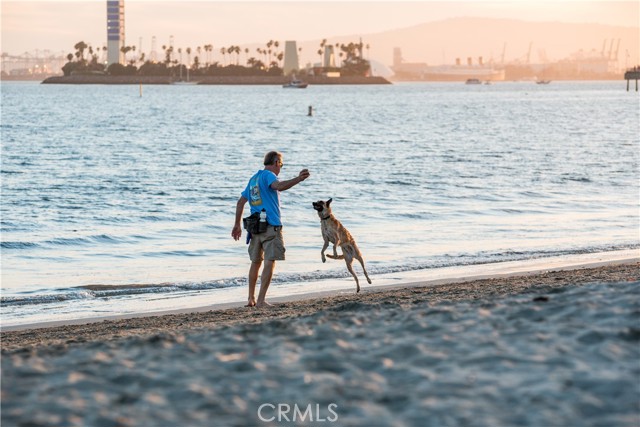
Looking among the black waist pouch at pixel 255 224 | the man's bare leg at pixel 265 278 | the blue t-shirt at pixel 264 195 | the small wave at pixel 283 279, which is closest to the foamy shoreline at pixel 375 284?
the small wave at pixel 283 279

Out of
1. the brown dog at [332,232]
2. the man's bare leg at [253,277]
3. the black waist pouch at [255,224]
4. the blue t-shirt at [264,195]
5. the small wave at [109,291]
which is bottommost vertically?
the small wave at [109,291]

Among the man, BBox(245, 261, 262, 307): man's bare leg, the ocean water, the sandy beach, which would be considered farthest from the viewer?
the ocean water

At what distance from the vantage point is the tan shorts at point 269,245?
1116 centimetres

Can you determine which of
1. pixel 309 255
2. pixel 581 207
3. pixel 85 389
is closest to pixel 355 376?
pixel 85 389

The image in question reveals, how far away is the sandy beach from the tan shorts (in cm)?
281

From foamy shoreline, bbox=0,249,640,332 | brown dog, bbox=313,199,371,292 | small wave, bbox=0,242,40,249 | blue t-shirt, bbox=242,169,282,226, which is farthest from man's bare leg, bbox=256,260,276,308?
small wave, bbox=0,242,40,249

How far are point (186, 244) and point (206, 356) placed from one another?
1340cm

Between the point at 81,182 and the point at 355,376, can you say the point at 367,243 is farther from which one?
the point at 81,182

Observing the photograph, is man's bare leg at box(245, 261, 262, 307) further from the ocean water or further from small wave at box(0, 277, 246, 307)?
small wave at box(0, 277, 246, 307)

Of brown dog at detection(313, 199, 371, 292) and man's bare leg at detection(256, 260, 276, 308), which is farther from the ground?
brown dog at detection(313, 199, 371, 292)

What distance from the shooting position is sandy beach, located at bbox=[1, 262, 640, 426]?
5.64 meters

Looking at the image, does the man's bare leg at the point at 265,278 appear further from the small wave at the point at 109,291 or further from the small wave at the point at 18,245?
the small wave at the point at 18,245

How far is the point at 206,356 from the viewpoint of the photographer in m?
6.93

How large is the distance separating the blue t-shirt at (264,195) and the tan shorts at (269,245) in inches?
4.4
